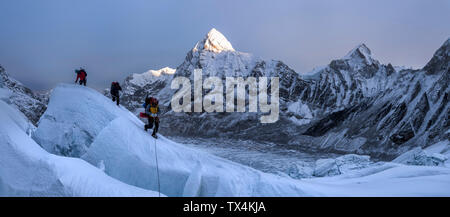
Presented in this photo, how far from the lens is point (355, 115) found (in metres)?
107

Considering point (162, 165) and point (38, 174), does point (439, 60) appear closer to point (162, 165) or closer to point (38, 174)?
point (162, 165)

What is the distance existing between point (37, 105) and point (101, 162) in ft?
518

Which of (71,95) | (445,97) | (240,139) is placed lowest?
(240,139)

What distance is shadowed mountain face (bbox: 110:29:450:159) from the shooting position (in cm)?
7312

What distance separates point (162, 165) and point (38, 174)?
3666mm

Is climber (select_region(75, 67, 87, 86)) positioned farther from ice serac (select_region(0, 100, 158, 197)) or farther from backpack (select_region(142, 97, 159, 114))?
ice serac (select_region(0, 100, 158, 197))

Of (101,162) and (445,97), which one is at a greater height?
(445,97)

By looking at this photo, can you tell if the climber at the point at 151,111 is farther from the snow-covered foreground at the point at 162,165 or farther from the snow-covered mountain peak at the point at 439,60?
the snow-covered mountain peak at the point at 439,60

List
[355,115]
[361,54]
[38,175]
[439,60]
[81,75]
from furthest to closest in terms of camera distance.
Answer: [361,54] → [355,115] → [439,60] → [81,75] → [38,175]

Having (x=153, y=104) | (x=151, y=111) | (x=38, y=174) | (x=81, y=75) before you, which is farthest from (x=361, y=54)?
(x=38, y=174)
